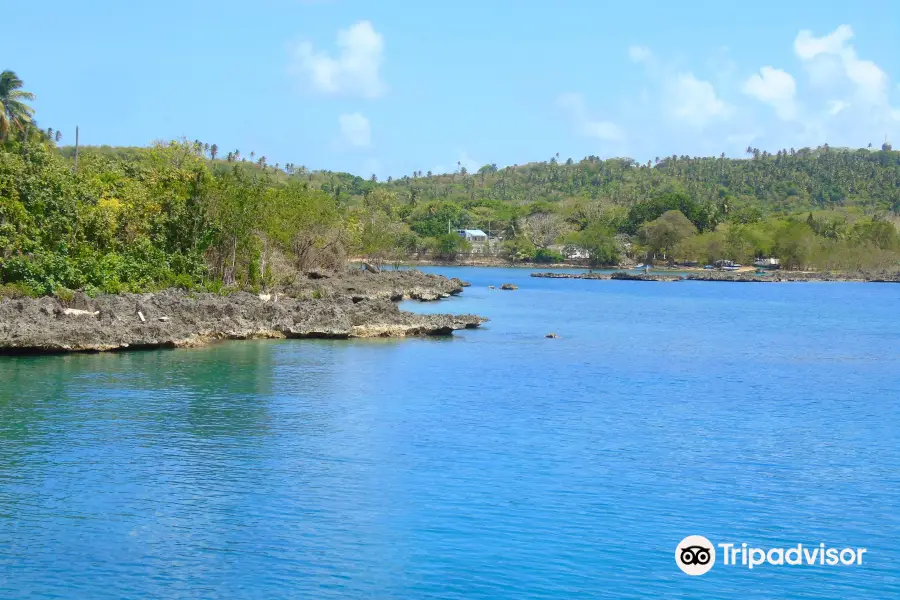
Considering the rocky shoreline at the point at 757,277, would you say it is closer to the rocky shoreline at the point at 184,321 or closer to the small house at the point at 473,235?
the small house at the point at 473,235

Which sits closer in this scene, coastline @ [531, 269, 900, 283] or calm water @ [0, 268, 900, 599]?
calm water @ [0, 268, 900, 599]

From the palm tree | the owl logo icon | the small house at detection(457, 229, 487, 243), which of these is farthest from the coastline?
the owl logo icon

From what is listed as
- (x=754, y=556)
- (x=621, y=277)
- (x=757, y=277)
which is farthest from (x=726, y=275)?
(x=754, y=556)

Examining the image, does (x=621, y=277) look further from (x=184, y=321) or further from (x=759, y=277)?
(x=184, y=321)

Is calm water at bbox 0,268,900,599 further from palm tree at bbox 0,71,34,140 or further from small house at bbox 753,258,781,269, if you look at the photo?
small house at bbox 753,258,781,269

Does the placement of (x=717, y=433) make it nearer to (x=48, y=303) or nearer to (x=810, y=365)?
(x=810, y=365)

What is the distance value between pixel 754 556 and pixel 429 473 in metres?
6.79

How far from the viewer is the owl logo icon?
1478 centimetres

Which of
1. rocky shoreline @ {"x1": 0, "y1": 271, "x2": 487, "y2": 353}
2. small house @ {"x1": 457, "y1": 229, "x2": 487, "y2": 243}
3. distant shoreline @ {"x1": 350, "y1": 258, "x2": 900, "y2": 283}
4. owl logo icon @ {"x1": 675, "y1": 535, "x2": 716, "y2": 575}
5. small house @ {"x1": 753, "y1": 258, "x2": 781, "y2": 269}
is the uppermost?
small house @ {"x1": 457, "y1": 229, "x2": 487, "y2": 243}

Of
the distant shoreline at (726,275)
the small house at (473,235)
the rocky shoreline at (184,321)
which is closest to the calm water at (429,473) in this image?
the rocky shoreline at (184,321)

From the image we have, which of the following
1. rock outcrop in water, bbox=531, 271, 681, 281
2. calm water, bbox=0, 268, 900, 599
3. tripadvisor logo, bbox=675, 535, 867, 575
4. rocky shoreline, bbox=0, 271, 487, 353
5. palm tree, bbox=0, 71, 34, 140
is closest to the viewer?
calm water, bbox=0, 268, 900, 599

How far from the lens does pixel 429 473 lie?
19672 millimetres

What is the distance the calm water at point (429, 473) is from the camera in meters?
14.4

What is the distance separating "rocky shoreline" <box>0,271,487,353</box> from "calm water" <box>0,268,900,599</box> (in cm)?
137
